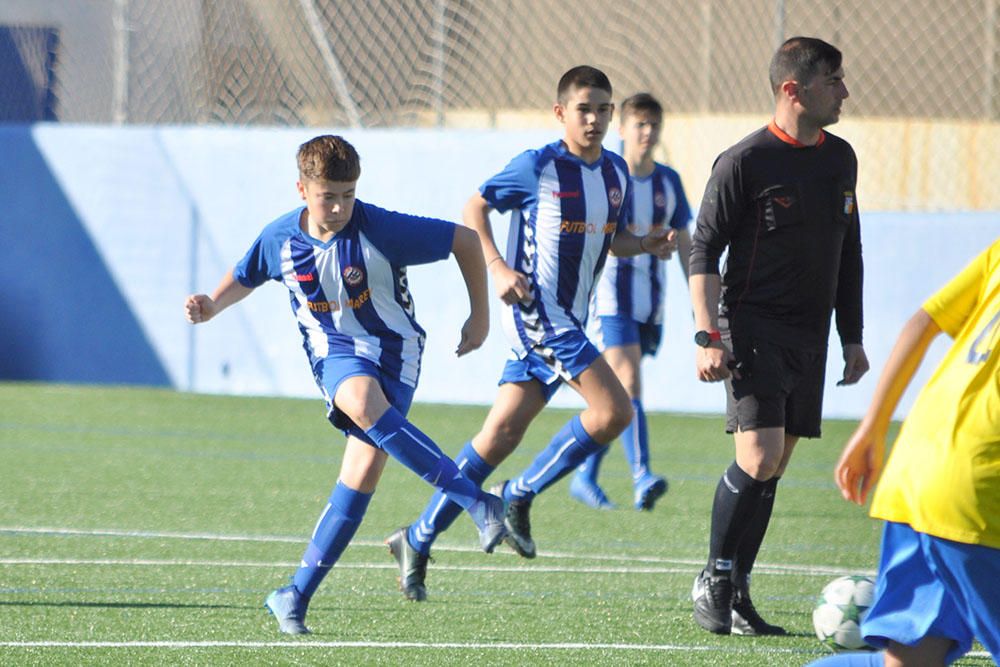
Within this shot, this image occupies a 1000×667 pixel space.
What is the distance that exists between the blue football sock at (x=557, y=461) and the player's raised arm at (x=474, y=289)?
1158 millimetres

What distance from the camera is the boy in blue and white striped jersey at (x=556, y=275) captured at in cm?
616

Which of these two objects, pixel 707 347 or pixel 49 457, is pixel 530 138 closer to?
pixel 49 457

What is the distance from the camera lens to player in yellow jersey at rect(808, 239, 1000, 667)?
3.08 metres

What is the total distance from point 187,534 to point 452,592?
5.76 ft

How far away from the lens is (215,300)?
17.3ft

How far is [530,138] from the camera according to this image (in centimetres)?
1273

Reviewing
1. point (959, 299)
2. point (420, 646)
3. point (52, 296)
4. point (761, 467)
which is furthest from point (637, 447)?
point (52, 296)

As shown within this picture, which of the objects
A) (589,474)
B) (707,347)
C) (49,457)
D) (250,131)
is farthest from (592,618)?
(250,131)

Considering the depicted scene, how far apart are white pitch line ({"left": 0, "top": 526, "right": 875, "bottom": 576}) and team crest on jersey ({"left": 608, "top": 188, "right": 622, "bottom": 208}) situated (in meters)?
1.49

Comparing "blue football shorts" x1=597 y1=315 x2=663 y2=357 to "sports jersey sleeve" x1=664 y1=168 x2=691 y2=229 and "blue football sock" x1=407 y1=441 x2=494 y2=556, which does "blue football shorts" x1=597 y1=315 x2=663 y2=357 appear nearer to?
"sports jersey sleeve" x1=664 y1=168 x2=691 y2=229

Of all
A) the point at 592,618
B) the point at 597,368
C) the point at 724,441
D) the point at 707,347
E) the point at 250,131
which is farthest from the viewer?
the point at 250,131

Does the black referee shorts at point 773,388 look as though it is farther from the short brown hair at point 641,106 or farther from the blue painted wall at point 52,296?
the blue painted wall at point 52,296

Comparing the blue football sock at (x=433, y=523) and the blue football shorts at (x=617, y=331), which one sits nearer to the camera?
the blue football sock at (x=433, y=523)

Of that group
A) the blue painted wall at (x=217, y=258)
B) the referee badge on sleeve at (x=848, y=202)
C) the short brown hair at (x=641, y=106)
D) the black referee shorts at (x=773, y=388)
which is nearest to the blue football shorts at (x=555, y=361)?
the black referee shorts at (x=773, y=388)
